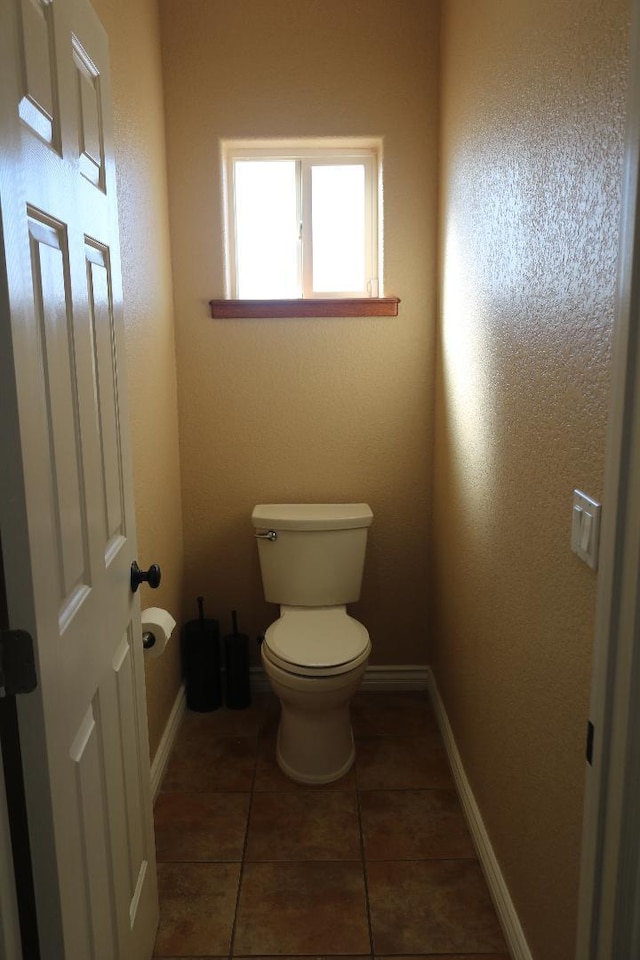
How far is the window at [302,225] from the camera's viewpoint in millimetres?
2842

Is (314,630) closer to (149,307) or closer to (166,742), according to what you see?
(166,742)

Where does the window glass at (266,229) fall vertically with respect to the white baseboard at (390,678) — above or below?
above

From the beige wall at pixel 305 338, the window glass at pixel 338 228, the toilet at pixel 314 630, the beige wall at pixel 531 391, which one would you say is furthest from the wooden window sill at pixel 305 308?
the toilet at pixel 314 630

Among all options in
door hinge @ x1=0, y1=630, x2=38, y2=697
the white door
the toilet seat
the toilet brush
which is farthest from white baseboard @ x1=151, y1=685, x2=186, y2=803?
door hinge @ x1=0, y1=630, x2=38, y2=697

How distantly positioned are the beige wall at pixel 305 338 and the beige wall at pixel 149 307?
0.12 metres

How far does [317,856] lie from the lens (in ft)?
6.81

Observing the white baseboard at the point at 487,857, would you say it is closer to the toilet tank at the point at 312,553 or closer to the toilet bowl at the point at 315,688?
the toilet bowl at the point at 315,688

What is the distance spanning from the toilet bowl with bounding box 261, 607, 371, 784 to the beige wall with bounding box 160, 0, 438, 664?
0.52 meters

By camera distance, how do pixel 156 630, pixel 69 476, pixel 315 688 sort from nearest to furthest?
pixel 69 476 → pixel 156 630 → pixel 315 688

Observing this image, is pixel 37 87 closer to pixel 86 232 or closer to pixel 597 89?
pixel 86 232

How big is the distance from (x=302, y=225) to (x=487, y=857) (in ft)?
7.47

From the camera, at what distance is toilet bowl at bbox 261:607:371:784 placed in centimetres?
229

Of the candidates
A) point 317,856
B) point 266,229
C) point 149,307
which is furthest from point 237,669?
point 266,229

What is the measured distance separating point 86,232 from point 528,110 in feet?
3.11
